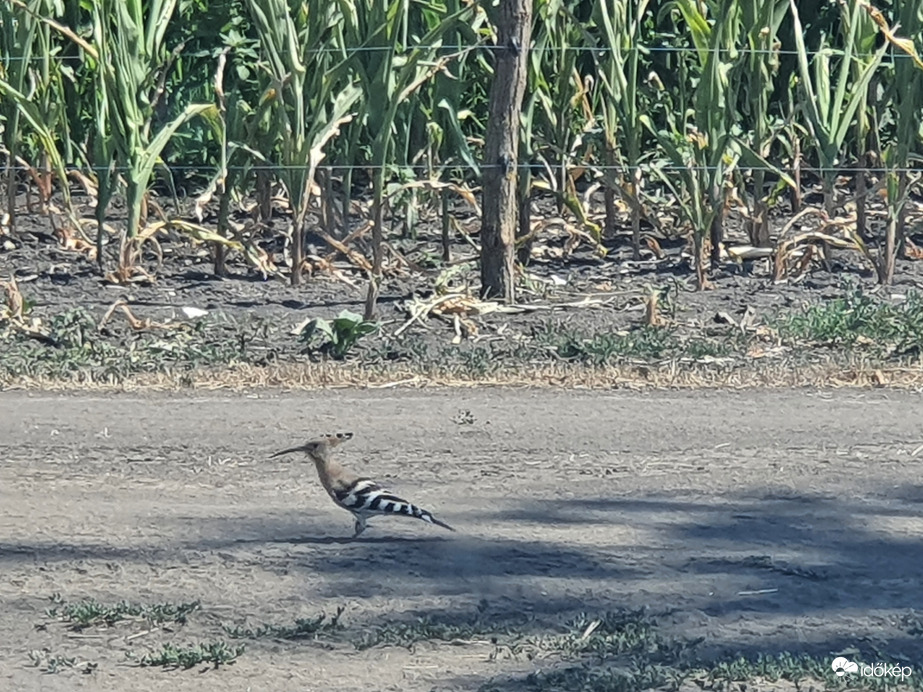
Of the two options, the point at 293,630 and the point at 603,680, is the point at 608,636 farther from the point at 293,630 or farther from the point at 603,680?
the point at 293,630

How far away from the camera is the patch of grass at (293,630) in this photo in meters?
5.00

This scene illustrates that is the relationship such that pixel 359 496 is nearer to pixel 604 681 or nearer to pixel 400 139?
pixel 604 681

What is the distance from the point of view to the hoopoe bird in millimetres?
5551

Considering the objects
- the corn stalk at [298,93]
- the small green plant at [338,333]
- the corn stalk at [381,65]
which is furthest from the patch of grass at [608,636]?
the corn stalk at [298,93]

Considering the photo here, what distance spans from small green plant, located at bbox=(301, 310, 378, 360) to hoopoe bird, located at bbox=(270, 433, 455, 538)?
2744 millimetres

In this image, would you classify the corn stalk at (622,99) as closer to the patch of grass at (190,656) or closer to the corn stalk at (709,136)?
the corn stalk at (709,136)

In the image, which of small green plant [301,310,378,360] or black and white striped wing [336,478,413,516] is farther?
small green plant [301,310,378,360]

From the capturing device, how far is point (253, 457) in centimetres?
716

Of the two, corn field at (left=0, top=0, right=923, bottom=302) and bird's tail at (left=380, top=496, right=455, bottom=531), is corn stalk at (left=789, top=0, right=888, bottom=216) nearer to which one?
corn field at (left=0, top=0, right=923, bottom=302)

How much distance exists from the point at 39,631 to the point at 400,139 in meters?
7.14

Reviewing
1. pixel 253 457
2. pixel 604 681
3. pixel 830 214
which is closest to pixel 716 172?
pixel 830 214

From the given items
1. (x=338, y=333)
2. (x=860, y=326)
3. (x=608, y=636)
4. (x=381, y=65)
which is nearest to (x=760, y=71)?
(x=381, y=65)

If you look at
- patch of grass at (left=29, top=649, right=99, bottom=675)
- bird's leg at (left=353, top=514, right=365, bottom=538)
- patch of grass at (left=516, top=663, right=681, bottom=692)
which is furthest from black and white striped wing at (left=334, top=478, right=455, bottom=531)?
patch of grass at (left=29, top=649, right=99, bottom=675)

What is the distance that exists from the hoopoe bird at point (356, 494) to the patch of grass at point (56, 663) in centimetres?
116
